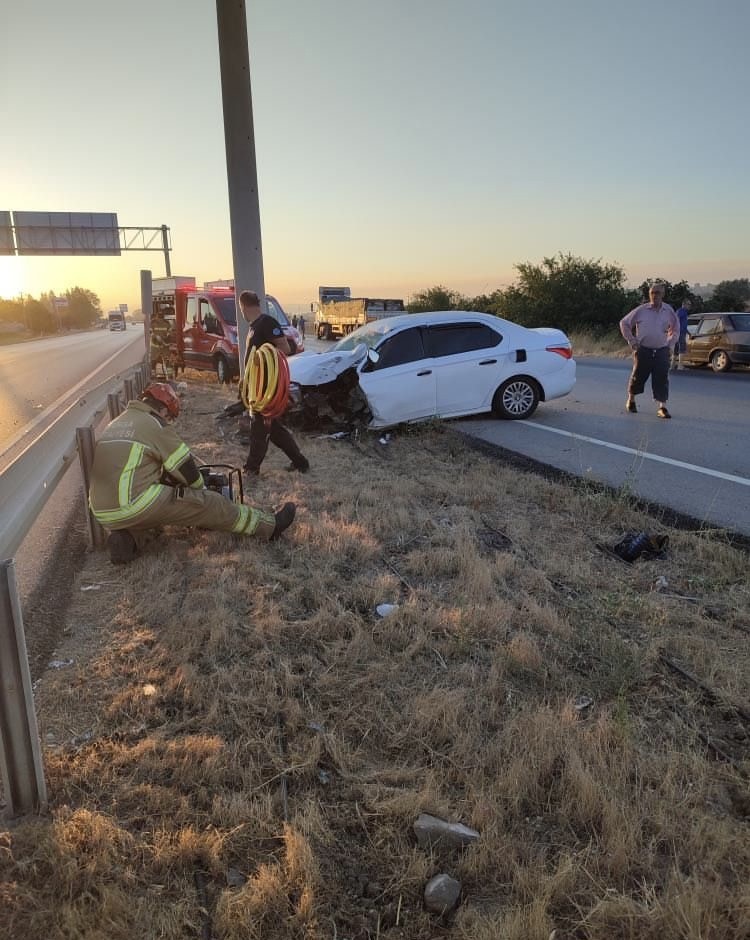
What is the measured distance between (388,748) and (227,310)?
44.7ft

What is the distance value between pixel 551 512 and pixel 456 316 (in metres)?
4.76

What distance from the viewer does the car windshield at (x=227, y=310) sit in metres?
14.8

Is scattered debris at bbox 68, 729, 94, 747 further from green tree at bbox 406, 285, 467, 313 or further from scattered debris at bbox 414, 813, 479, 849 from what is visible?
green tree at bbox 406, 285, 467, 313

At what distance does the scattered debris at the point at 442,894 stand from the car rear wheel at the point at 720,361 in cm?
1733

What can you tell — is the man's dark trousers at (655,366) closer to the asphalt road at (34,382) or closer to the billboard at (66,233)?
the asphalt road at (34,382)

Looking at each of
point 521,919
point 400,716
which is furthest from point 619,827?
point 400,716

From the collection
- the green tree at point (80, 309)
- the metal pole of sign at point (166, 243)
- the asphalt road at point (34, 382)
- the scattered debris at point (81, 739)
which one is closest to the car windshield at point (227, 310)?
the asphalt road at point (34, 382)

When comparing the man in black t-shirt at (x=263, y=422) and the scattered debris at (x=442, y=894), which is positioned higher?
the man in black t-shirt at (x=263, y=422)

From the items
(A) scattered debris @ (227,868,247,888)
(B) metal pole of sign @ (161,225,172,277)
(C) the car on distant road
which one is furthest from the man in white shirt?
(B) metal pole of sign @ (161,225,172,277)

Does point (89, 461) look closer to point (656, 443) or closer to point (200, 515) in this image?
point (200, 515)

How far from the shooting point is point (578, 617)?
3.63 m

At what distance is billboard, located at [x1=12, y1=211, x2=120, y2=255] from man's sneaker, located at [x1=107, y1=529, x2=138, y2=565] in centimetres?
3921

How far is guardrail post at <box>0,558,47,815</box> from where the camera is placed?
208cm

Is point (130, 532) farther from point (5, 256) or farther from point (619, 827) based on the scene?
point (5, 256)
